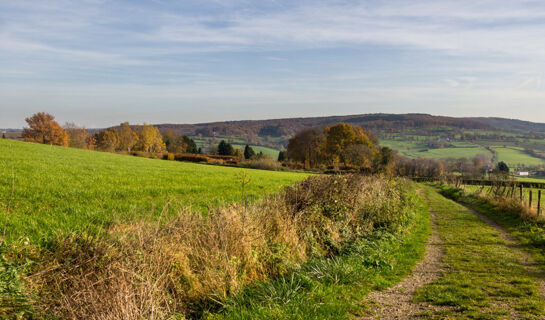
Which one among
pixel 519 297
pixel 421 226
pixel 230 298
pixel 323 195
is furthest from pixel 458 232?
pixel 230 298

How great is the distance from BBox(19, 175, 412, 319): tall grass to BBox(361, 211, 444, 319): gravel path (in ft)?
3.21

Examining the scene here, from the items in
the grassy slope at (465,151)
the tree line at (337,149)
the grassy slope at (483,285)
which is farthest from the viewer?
the grassy slope at (465,151)

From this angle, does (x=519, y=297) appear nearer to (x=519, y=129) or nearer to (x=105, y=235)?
(x=105, y=235)

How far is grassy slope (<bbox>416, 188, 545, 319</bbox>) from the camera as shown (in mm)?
6133

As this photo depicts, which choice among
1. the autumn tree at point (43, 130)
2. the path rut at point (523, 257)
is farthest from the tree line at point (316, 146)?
the path rut at point (523, 257)

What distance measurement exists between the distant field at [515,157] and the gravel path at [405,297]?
116457mm

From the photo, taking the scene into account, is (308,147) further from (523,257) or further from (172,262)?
(172,262)

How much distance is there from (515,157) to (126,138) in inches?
4730

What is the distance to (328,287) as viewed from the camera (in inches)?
265

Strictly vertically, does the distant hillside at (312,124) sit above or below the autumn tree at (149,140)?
above

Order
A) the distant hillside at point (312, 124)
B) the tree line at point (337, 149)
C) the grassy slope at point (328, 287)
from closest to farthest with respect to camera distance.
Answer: the grassy slope at point (328, 287) → the tree line at point (337, 149) → the distant hillside at point (312, 124)

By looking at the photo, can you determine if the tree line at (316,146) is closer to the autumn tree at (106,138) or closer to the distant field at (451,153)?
the autumn tree at (106,138)

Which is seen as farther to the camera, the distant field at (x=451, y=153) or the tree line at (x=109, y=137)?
the distant field at (x=451, y=153)

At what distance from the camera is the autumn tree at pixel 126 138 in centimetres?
9662
